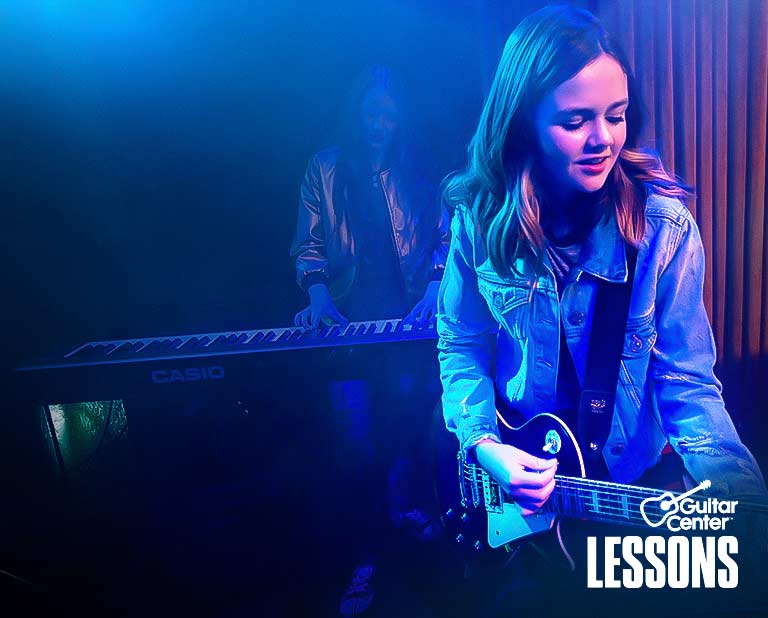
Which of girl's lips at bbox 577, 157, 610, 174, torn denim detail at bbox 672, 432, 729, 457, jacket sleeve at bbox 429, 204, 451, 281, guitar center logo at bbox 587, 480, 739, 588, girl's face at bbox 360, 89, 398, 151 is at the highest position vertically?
girl's face at bbox 360, 89, 398, 151

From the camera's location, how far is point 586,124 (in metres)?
1.49

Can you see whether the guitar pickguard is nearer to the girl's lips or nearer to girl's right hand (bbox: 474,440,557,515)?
girl's right hand (bbox: 474,440,557,515)

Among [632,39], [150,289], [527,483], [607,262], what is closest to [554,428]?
[527,483]

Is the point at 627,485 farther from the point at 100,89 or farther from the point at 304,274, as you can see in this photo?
the point at 100,89

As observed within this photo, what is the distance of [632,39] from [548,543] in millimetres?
1610

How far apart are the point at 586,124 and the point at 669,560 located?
1364 mm

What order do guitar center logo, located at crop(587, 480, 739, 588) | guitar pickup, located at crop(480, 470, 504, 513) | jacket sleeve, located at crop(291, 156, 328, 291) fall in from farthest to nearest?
jacket sleeve, located at crop(291, 156, 328, 291)
guitar center logo, located at crop(587, 480, 739, 588)
guitar pickup, located at crop(480, 470, 504, 513)

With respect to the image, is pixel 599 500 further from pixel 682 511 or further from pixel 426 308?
pixel 426 308

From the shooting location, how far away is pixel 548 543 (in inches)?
68.2

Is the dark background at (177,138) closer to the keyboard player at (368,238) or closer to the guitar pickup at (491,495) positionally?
the keyboard player at (368,238)

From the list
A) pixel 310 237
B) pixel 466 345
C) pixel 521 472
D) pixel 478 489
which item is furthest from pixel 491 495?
pixel 310 237

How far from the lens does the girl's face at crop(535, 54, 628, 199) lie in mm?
1458

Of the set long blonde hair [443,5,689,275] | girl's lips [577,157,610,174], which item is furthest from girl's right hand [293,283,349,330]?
girl's lips [577,157,610,174]

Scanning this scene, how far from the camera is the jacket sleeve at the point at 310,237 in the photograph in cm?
231
